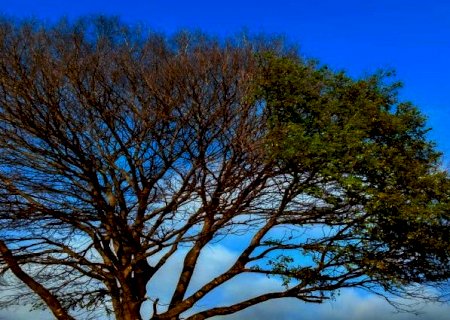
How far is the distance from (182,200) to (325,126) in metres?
4.07

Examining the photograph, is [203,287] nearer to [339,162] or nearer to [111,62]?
[339,162]

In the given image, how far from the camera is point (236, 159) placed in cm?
1545

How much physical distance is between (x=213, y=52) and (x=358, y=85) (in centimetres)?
378

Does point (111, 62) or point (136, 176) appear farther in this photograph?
point (136, 176)

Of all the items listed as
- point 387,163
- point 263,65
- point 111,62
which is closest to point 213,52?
point 263,65

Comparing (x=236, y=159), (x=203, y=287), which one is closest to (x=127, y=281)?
(x=203, y=287)

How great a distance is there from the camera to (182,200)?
15766 millimetres

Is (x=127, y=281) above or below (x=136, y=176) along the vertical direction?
below

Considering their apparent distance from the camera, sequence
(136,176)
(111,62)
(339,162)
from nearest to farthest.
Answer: (339,162) → (111,62) → (136,176)

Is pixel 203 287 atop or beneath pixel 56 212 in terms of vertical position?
beneath

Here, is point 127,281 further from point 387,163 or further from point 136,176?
point 387,163

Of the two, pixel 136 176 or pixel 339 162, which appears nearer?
pixel 339 162

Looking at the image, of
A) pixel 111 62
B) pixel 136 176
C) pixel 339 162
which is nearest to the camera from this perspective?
pixel 339 162

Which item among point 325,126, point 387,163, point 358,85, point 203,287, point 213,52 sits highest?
point 213,52
